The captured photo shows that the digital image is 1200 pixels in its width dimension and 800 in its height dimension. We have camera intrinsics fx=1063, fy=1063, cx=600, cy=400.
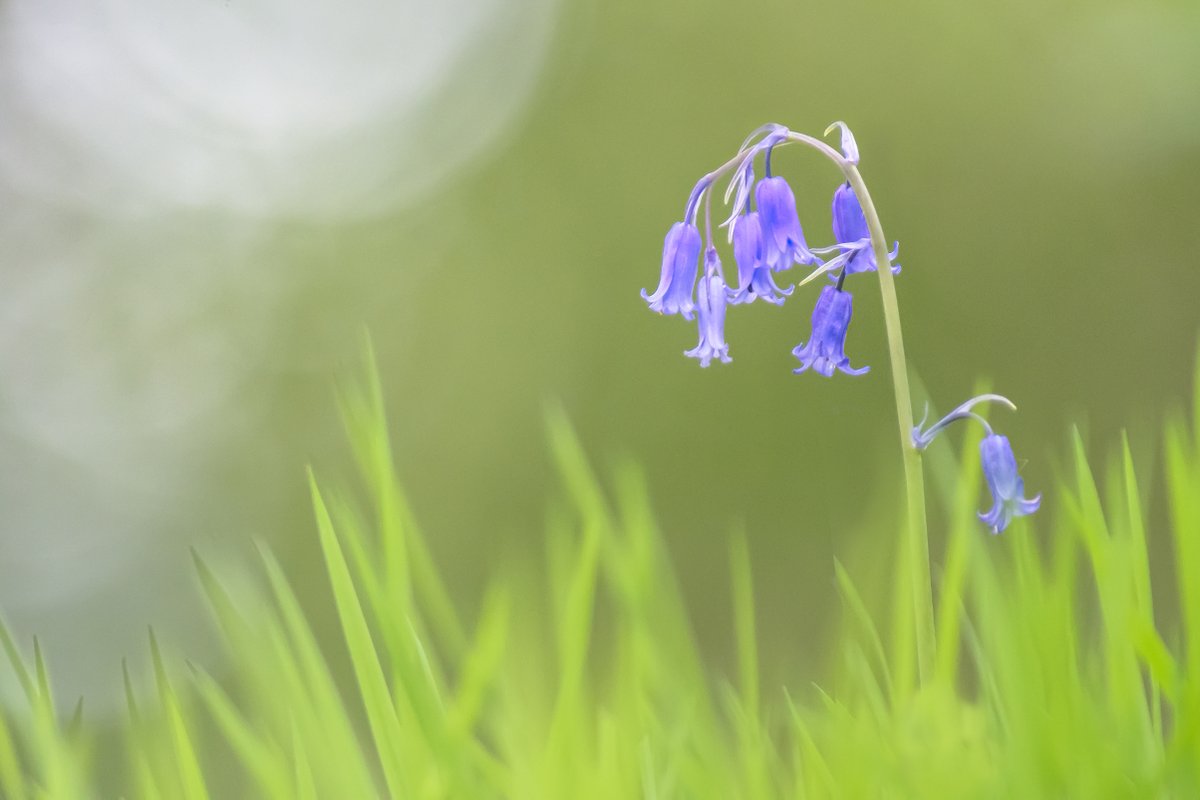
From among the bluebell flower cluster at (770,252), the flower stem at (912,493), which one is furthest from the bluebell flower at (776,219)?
the flower stem at (912,493)

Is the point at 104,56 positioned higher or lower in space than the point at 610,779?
higher

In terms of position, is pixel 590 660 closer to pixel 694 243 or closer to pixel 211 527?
pixel 694 243

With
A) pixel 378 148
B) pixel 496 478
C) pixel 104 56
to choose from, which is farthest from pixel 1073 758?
pixel 104 56

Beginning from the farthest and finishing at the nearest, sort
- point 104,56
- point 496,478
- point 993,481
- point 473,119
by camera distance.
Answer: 1. point 104,56
2. point 473,119
3. point 496,478
4. point 993,481

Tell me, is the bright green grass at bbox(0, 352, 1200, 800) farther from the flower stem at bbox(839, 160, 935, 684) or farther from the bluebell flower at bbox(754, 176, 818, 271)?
the bluebell flower at bbox(754, 176, 818, 271)

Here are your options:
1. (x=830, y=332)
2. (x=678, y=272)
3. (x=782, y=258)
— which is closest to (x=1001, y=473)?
(x=830, y=332)

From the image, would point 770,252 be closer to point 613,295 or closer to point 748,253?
point 748,253

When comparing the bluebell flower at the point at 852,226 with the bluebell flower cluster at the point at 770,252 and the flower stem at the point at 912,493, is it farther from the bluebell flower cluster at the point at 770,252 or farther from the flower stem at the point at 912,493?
the flower stem at the point at 912,493

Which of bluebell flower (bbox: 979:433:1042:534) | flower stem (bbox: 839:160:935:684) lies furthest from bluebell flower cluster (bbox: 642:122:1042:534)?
flower stem (bbox: 839:160:935:684)
